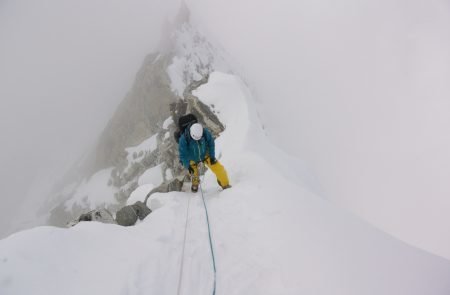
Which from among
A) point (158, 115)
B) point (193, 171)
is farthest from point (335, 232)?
point (158, 115)

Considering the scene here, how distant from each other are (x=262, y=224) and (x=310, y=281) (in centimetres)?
148

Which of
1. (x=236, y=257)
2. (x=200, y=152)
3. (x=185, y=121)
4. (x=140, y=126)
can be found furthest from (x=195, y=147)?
(x=140, y=126)

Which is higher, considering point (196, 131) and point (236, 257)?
A: point (196, 131)

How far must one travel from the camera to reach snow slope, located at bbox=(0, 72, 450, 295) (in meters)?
3.10

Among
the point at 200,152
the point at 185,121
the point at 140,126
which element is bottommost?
the point at 200,152

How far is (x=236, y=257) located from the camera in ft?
13.0

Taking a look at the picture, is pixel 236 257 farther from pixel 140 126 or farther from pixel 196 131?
pixel 140 126

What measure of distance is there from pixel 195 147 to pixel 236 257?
11.9 ft

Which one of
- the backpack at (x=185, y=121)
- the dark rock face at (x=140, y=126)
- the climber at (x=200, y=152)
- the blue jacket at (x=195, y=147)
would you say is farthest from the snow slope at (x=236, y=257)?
the dark rock face at (x=140, y=126)

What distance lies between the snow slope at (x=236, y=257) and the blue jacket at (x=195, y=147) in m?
1.94

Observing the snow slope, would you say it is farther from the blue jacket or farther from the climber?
the blue jacket

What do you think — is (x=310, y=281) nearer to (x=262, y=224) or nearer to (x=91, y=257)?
(x=262, y=224)

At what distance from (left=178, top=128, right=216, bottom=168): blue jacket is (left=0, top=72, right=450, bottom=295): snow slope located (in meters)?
1.94

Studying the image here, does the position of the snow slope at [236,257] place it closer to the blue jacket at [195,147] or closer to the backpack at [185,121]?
the blue jacket at [195,147]
